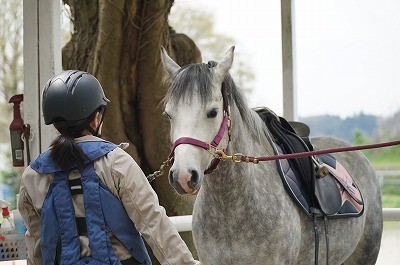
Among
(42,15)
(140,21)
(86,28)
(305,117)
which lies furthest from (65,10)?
(305,117)

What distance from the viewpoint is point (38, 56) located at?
17.7 feet

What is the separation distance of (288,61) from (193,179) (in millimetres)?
3713

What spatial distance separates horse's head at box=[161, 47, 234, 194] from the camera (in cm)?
372

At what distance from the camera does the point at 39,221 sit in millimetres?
3139

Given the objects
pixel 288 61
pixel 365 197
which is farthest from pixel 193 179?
pixel 288 61

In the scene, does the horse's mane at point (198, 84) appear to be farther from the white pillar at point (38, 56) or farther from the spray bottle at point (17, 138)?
the spray bottle at point (17, 138)

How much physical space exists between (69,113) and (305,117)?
19.0 m

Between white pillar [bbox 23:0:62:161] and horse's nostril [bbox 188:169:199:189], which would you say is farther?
white pillar [bbox 23:0:62:161]

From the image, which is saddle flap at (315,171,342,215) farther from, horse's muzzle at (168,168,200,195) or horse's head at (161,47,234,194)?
horse's muzzle at (168,168,200,195)

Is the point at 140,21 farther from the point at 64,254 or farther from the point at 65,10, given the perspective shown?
the point at 64,254

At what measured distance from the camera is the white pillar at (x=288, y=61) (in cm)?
719

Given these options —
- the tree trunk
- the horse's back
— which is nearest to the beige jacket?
the horse's back

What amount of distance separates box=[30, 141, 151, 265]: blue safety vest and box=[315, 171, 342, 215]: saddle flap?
2.02 m

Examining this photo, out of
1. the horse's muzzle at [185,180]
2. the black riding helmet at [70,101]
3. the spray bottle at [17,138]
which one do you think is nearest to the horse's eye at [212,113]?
the horse's muzzle at [185,180]
